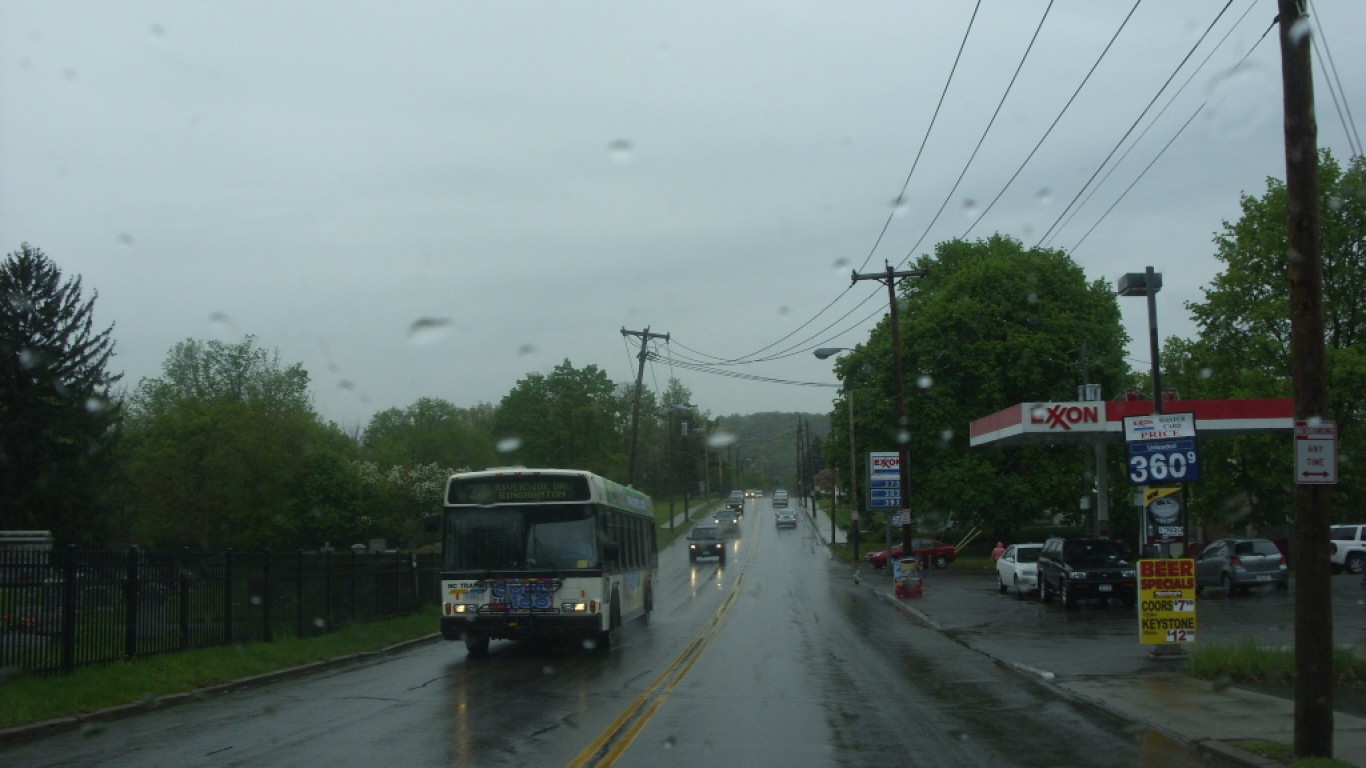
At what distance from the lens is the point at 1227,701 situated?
12711 millimetres

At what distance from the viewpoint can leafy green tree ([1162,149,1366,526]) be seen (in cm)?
4200

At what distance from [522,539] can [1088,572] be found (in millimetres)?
15757

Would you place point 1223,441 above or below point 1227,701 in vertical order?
above

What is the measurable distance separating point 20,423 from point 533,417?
25560 millimetres

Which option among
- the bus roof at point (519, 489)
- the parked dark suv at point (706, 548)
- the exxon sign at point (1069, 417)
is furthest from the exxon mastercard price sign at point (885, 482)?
the bus roof at point (519, 489)

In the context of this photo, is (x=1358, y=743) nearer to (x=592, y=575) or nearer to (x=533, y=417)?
(x=592, y=575)

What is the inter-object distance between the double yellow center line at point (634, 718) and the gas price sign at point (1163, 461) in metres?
7.00

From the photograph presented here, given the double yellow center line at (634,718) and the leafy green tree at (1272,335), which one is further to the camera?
the leafy green tree at (1272,335)

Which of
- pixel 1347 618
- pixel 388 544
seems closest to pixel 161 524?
pixel 388 544

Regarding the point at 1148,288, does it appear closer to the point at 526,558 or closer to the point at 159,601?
the point at 526,558

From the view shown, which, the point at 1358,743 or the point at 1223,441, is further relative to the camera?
the point at 1223,441

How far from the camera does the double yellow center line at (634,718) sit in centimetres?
975

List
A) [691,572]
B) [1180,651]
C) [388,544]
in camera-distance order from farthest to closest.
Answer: [388,544] < [691,572] < [1180,651]

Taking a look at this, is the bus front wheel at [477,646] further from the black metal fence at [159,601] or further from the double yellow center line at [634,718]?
the black metal fence at [159,601]
